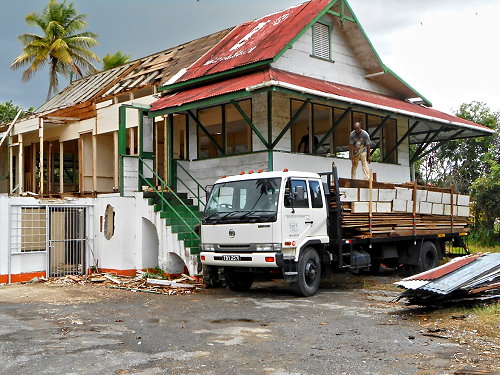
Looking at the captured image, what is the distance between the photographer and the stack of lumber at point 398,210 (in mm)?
12609

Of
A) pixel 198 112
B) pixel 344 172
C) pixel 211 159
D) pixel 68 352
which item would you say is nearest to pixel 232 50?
pixel 198 112

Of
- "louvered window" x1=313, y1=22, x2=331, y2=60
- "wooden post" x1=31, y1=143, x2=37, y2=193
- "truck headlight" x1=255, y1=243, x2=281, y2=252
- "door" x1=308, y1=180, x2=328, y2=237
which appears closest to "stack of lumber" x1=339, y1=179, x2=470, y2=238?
"door" x1=308, y1=180, x2=328, y2=237

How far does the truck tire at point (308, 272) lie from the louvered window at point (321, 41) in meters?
7.81

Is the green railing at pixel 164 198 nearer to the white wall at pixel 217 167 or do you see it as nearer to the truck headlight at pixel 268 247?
the white wall at pixel 217 167

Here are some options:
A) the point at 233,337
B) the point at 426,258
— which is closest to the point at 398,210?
the point at 426,258

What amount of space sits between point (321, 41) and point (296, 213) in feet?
27.2

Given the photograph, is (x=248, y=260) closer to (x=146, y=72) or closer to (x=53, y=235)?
(x=53, y=235)

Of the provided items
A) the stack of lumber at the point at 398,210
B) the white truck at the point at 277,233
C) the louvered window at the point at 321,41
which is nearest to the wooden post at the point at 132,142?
the louvered window at the point at 321,41

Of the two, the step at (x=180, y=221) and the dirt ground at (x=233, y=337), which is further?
the step at (x=180, y=221)

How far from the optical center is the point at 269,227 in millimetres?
10859

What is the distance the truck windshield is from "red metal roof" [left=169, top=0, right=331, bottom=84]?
4.79 meters

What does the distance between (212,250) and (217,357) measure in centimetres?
501

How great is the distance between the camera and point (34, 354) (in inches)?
274

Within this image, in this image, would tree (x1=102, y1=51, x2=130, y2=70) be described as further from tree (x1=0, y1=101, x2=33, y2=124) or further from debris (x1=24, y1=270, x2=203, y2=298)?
debris (x1=24, y1=270, x2=203, y2=298)
